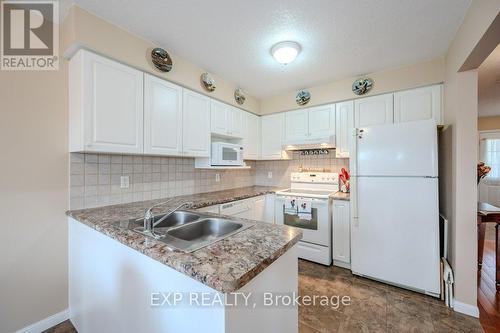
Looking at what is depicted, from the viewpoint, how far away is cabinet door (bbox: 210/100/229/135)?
2761 millimetres

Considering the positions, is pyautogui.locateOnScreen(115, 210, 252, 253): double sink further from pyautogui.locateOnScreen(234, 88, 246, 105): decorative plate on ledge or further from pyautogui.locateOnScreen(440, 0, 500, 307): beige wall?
pyautogui.locateOnScreen(234, 88, 246, 105): decorative plate on ledge

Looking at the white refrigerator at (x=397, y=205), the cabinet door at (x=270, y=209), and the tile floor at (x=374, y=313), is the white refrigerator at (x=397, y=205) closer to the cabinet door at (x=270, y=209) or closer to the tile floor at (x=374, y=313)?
the tile floor at (x=374, y=313)

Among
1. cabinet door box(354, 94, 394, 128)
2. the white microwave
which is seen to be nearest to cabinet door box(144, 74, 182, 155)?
the white microwave

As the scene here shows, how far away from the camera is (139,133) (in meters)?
1.93

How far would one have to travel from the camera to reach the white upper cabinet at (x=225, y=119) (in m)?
2.78

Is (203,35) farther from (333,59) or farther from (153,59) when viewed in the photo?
(333,59)

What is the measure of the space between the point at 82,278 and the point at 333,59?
10.1ft

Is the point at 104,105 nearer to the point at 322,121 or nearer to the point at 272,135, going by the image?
the point at 272,135

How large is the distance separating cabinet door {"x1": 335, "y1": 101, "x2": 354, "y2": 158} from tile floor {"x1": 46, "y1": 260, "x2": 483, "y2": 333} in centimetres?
159

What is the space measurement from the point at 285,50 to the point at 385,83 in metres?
1.42

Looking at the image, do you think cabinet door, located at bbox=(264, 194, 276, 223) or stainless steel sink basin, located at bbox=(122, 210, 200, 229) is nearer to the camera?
stainless steel sink basin, located at bbox=(122, 210, 200, 229)

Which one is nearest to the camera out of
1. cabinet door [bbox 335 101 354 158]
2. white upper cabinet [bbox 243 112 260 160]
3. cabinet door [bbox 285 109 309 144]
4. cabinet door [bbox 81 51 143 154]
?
cabinet door [bbox 81 51 143 154]

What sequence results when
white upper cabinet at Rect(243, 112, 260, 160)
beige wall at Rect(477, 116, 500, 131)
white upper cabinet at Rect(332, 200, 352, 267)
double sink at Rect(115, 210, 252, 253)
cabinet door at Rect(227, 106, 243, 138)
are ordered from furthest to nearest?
beige wall at Rect(477, 116, 500, 131), white upper cabinet at Rect(243, 112, 260, 160), cabinet door at Rect(227, 106, 243, 138), white upper cabinet at Rect(332, 200, 352, 267), double sink at Rect(115, 210, 252, 253)

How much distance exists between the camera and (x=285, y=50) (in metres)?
2.04
